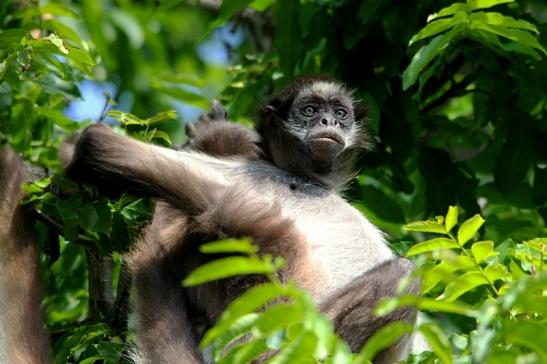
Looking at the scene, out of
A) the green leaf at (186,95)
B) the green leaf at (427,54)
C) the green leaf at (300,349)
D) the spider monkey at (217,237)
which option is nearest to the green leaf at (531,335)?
the green leaf at (300,349)

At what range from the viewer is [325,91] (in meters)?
7.02

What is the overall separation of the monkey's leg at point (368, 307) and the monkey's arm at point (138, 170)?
36.7 inches

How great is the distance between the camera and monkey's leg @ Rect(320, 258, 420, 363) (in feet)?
16.7

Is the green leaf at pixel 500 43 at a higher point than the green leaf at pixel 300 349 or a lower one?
lower

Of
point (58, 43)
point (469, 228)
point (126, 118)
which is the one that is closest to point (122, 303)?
point (126, 118)

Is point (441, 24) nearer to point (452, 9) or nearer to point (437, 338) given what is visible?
point (452, 9)

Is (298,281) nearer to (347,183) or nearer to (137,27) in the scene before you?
(347,183)

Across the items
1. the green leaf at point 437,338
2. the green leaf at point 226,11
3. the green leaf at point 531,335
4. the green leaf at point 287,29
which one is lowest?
the green leaf at point 287,29

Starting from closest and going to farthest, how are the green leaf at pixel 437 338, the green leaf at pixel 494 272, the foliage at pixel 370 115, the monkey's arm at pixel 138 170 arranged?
the green leaf at pixel 437 338 < the green leaf at pixel 494 272 < the monkey's arm at pixel 138 170 < the foliage at pixel 370 115

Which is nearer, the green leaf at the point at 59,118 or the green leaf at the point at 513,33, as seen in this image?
the green leaf at the point at 513,33

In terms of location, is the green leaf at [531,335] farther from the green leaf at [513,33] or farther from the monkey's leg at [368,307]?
the green leaf at [513,33]

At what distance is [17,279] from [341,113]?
264 centimetres

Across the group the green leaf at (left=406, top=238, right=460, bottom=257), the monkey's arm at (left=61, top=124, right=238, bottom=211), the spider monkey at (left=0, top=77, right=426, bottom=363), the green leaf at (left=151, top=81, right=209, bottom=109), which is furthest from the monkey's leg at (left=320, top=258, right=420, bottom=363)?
the green leaf at (left=151, top=81, right=209, bottom=109)

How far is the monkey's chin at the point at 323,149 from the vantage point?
22.2ft
